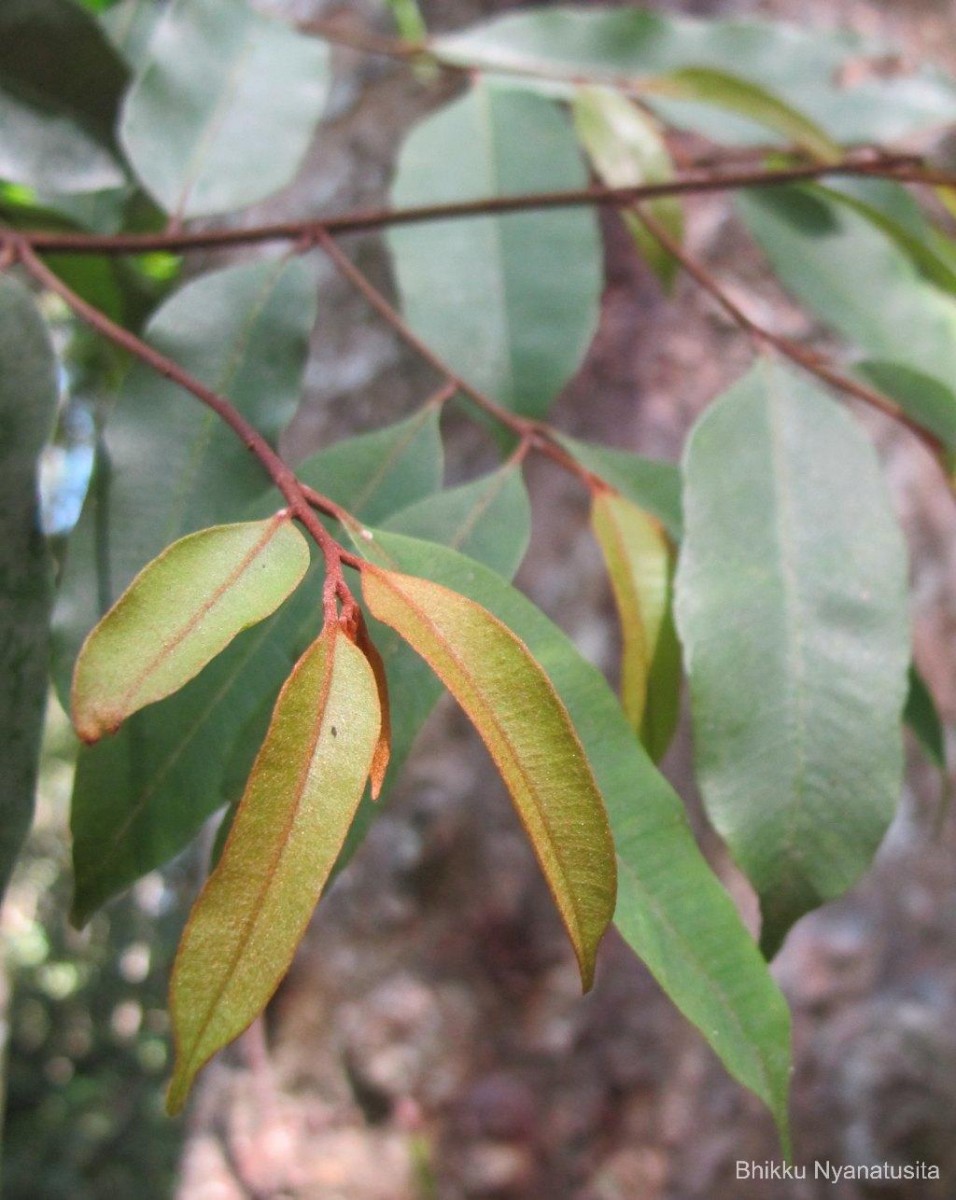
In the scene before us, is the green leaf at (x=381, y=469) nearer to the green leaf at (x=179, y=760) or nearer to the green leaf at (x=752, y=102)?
the green leaf at (x=179, y=760)

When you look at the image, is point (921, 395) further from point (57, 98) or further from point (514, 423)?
point (57, 98)

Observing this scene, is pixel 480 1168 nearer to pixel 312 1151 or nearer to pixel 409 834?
pixel 312 1151

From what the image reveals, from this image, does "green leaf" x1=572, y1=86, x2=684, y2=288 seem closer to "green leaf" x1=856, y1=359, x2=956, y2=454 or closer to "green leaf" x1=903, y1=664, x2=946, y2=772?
"green leaf" x1=856, y1=359, x2=956, y2=454

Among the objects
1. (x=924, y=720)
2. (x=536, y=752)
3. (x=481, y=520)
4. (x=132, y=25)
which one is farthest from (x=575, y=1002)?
(x=132, y=25)

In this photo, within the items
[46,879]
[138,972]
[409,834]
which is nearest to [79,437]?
[409,834]

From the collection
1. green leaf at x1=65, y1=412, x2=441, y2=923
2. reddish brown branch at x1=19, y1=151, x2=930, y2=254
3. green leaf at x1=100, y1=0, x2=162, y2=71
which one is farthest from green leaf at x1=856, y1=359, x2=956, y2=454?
green leaf at x1=100, y1=0, x2=162, y2=71

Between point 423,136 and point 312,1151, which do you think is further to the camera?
point 312,1151
